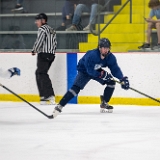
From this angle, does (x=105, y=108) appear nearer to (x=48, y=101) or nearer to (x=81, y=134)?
(x=48, y=101)

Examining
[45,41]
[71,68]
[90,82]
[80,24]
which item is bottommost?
[90,82]

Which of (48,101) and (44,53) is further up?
(44,53)

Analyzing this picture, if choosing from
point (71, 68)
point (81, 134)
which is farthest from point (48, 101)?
point (81, 134)

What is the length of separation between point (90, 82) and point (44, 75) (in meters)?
0.67

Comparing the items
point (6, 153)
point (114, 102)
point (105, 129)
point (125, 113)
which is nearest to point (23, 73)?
point (114, 102)

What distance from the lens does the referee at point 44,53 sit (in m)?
9.78

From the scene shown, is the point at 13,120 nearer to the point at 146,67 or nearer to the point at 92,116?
the point at 92,116

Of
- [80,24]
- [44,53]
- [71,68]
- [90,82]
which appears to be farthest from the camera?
[80,24]

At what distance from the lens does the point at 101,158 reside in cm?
493

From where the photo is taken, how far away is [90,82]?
31.9 feet

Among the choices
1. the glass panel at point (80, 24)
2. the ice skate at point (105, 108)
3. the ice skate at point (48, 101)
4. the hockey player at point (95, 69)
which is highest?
the glass panel at point (80, 24)

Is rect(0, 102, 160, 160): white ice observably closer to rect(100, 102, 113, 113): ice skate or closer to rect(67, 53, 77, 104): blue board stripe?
rect(100, 102, 113, 113): ice skate

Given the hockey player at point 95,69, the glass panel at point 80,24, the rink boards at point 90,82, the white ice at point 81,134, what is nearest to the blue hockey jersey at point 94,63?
the hockey player at point 95,69

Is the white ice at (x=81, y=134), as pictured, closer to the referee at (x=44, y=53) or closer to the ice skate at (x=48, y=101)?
the ice skate at (x=48, y=101)
